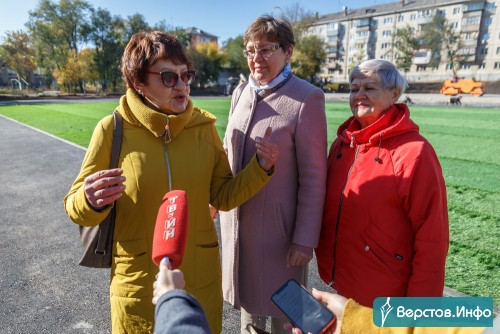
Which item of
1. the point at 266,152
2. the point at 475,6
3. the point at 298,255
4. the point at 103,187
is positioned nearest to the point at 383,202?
the point at 298,255

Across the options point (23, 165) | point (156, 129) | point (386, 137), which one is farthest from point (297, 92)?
point (23, 165)

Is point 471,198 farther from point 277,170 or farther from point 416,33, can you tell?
point 416,33

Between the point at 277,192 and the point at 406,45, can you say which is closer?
the point at 277,192

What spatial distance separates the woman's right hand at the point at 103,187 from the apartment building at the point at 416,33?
224 ft

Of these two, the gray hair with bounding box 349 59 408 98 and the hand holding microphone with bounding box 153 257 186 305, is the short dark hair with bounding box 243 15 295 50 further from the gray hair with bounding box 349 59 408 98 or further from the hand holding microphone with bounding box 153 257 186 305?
the hand holding microphone with bounding box 153 257 186 305

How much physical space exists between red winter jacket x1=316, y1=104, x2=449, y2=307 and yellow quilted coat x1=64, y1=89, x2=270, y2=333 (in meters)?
0.64

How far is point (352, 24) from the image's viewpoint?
79500mm

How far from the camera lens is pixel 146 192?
194 cm

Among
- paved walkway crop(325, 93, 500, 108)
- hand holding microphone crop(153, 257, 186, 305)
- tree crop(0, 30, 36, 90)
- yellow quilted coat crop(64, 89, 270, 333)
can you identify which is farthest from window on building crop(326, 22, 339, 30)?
hand holding microphone crop(153, 257, 186, 305)

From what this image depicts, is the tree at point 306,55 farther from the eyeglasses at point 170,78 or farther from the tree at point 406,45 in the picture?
the eyeglasses at point 170,78

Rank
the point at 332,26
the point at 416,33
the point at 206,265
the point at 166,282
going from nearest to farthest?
the point at 166,282
the point at 206,265
the point at 416,33
the point at 332,26

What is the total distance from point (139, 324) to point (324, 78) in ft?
239

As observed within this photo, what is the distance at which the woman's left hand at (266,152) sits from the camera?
201cm

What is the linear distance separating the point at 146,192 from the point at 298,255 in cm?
110
